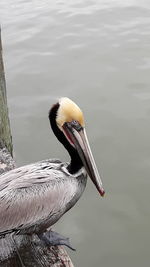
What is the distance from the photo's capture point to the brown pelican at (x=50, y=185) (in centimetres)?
292

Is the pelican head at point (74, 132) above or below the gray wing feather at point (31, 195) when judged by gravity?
above

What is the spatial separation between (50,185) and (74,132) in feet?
1.31

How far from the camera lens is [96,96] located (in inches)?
245

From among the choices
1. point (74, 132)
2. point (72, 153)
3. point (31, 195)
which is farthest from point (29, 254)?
point (74, 132)

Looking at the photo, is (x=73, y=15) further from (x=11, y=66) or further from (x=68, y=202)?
(x=68, y=202)

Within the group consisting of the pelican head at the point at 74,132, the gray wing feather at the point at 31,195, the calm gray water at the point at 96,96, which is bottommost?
the calm gray water at the point at 96,96

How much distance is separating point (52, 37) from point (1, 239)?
5.99 m

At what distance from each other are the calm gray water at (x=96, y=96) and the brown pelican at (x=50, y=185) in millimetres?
1277

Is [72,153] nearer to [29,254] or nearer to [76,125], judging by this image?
[76,125]

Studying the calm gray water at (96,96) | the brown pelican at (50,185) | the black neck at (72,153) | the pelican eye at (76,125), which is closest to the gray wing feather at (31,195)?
the brown pelican at (50,185)

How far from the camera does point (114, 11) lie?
9.07 metres

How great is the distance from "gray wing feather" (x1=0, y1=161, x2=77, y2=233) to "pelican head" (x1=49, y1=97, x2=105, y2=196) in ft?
0.58

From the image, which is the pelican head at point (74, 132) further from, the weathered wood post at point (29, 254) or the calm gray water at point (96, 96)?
the calm gray water at point (96, 96)

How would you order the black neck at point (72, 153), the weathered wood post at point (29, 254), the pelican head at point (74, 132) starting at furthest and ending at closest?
1. the black neck at point (72, 153)
2. the pelican head at point (74, 132)
3. the weathered wood post at point (29, 254)
